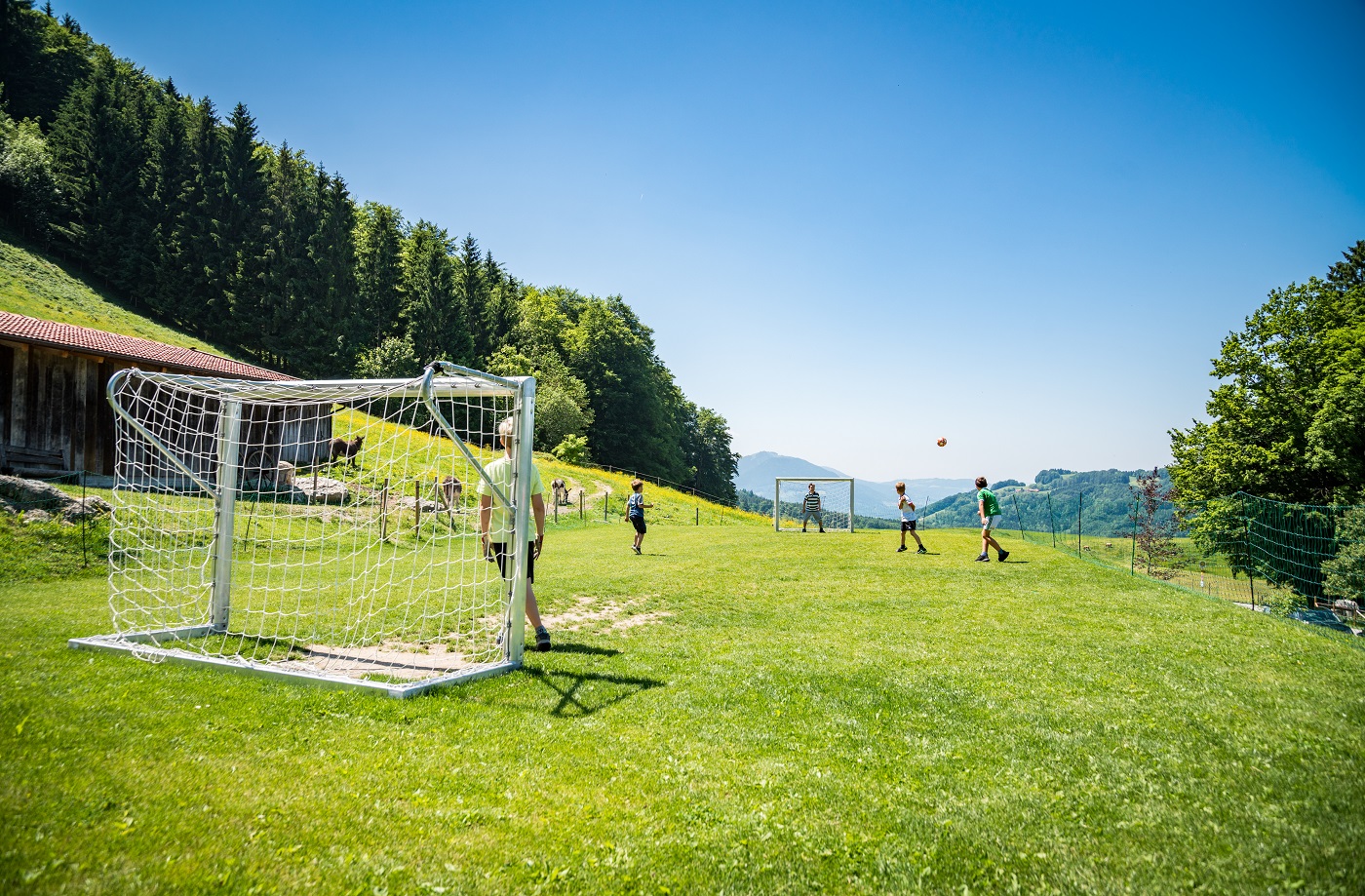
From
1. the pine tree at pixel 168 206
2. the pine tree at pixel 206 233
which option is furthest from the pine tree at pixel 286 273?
the pine tree at pixel 168 206

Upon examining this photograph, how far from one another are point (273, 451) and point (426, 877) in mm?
24308

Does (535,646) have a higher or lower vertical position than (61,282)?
lower

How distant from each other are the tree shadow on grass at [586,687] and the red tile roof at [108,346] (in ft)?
63.8

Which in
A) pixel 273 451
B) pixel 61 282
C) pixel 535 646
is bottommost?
pixel 535 646

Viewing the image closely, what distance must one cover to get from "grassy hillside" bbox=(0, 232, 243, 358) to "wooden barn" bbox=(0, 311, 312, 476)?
22.2m

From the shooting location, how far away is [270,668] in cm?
575

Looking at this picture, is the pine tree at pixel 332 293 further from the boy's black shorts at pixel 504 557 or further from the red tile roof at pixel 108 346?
the boy's black shorts at pixel 504 557

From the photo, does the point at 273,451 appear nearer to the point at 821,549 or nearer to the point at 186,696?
the point at 821,549

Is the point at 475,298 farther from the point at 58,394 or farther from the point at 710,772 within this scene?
the point at 710,772

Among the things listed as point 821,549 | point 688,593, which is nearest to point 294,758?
point 688,593

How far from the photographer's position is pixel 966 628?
826cm

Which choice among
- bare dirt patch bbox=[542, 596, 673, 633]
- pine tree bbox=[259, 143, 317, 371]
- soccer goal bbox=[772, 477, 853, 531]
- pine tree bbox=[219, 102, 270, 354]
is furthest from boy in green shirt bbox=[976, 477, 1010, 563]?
pine tree bbox=[219, 102, 270, 354]

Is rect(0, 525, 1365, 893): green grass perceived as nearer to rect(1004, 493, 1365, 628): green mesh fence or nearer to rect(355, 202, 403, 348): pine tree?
rect(1004, 493, 1365, 628): green mesh fence

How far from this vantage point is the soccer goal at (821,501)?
1000 inches
